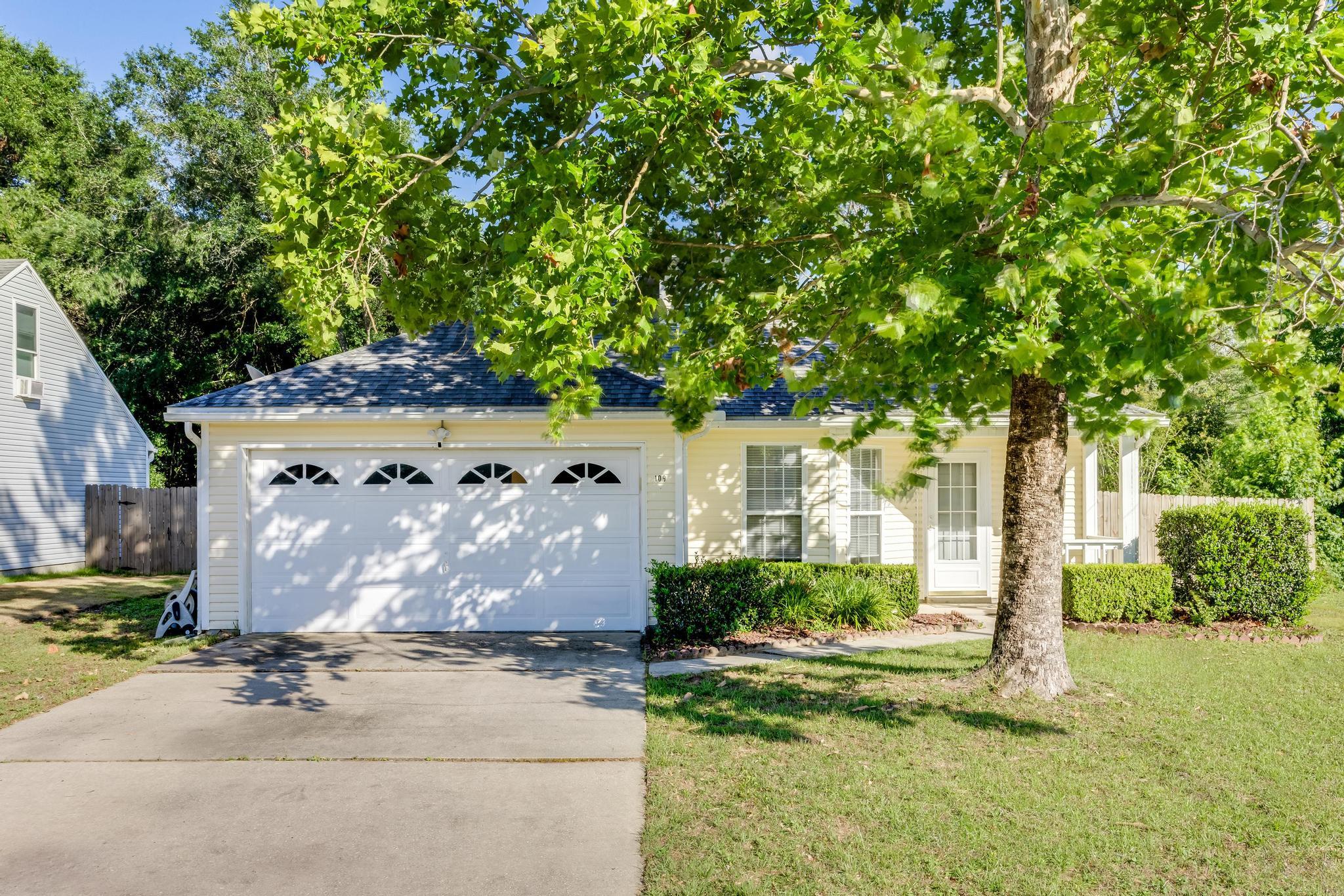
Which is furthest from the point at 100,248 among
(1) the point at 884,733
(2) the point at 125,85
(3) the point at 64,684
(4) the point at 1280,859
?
(4) the point at 1280,859

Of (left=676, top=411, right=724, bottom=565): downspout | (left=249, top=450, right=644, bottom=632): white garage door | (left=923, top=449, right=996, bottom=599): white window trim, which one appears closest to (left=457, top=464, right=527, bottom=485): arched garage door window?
(left=249, top=450, right=644, bottom=632): white garage door

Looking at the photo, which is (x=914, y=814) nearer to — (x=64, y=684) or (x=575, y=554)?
(x=575, y=554)

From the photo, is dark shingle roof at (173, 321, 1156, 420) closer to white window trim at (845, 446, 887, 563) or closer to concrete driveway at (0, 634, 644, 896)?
white window trim at (845, 446, 887, 563)

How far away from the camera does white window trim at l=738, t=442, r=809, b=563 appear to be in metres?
11.9

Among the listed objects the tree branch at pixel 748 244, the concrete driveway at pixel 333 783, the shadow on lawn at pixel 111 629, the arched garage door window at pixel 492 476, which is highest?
the tree branch at pixel 748 244

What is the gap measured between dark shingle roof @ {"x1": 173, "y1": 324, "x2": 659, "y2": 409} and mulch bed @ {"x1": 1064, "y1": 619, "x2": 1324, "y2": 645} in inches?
248

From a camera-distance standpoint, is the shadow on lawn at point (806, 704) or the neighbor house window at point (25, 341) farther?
the neighbor house window at point (25, 341)

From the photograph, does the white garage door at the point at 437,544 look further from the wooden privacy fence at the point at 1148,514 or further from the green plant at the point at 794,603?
the wooden privacy fence at the point at 1148,514

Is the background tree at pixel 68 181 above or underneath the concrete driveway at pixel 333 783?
above

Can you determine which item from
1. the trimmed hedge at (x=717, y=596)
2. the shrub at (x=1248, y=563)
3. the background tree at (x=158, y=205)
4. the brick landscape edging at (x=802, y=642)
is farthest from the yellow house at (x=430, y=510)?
the background tree at (x=158, y=205)

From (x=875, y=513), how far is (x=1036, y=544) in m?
5.25

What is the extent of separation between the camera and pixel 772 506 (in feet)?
39.7

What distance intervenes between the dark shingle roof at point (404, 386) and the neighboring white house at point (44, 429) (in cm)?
965

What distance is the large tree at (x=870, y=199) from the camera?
16.9 feet
